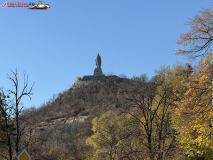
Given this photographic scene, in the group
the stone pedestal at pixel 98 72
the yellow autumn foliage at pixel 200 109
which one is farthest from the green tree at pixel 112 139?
the stone pedestal at pixel 98 72

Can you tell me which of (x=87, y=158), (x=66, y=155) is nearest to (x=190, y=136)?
(x=87, y=158)

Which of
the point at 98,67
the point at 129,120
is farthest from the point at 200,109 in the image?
the point at 98,67

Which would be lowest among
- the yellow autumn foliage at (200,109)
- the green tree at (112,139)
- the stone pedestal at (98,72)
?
the green tree at (112,139)

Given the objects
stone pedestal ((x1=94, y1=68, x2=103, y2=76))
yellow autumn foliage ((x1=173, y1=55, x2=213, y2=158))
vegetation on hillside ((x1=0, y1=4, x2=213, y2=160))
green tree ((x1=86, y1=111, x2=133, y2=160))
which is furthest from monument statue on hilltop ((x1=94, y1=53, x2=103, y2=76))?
yellow autumn foliage ((x1=173, y1=55, x2=213, y2=158))

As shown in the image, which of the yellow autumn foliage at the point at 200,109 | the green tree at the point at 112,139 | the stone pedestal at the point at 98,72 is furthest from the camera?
the stone pedestal at the point at 98,72

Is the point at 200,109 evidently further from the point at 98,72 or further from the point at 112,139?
the point at 98,72

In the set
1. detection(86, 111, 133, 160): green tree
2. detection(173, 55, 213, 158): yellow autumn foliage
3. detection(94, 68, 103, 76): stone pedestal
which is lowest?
detection(86, 111, 133, 160): green tree

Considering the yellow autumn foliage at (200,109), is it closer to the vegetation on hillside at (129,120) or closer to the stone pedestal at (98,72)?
the vegetation on hillside at (129,120)

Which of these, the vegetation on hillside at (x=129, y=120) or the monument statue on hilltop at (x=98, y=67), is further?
the monument statue on hilltop at (x=98, y=67)

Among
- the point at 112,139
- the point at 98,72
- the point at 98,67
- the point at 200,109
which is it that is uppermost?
the point at 98,67

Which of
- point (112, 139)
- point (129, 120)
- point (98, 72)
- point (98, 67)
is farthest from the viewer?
point (98, 72)

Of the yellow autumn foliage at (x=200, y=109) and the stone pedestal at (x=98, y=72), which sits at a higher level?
the stone pedestal at (x=98, y=72)

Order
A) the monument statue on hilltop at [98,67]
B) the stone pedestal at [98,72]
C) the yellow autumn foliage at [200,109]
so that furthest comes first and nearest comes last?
1. the stone pedestal at [98,72]
2. the monument statue on hilltop at [98,67]
3. the yellow autumn foliage at [200,109]

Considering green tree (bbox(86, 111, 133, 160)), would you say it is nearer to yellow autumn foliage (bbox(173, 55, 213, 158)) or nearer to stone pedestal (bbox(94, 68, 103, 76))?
yellow autumn foliage (bbox(173, 55, 213, 158))
